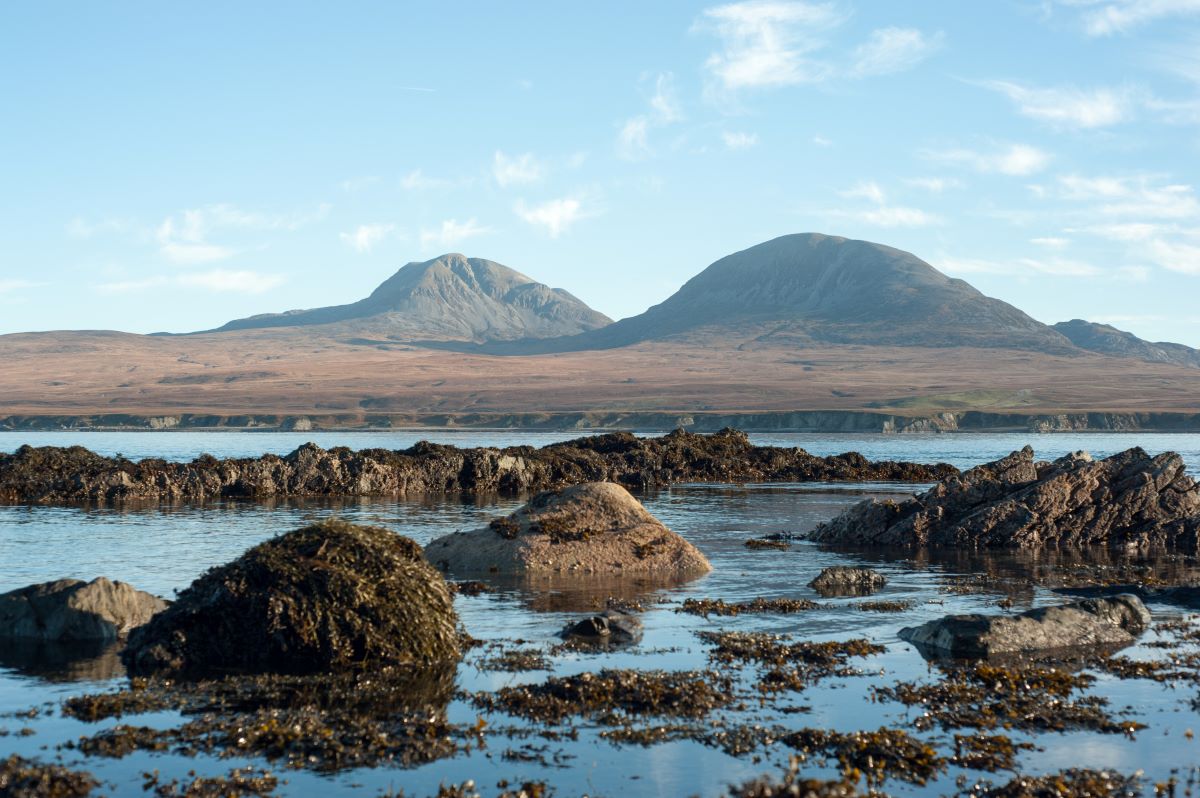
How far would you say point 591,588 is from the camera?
2622 centimetres

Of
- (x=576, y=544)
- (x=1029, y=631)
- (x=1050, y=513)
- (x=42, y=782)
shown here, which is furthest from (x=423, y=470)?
(x=42, y=782)

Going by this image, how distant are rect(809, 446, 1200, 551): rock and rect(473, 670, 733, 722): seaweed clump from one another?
20406 mm

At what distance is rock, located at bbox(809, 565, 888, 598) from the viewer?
25.7m

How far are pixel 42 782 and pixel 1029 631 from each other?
587 inches

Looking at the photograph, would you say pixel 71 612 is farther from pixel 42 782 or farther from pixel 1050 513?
pixel 1050 513

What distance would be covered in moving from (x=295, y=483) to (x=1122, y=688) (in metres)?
43.7

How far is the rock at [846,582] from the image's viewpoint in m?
25.7

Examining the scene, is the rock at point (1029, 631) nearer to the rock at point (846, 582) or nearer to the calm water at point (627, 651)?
the calm water at point (627, 651)

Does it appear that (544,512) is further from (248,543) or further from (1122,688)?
(1122,688)

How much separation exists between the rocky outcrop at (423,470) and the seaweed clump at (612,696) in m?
38.4

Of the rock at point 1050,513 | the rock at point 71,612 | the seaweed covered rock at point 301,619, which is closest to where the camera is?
the seaweed covered rock at point 301,619

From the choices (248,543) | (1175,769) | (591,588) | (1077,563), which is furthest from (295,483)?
(1175,769)

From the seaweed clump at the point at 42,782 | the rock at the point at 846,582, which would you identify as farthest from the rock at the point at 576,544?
the seaweed clump at the point at 42,782

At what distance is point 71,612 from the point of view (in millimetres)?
20250
